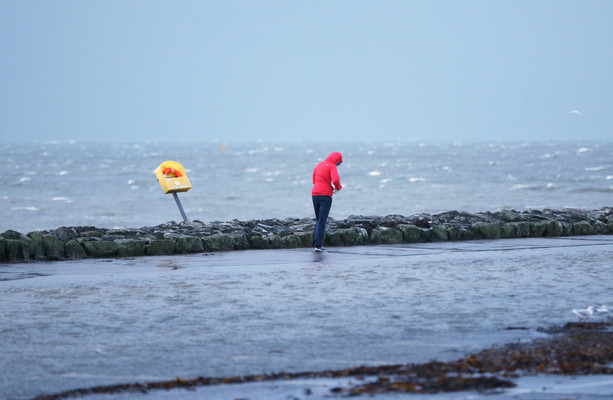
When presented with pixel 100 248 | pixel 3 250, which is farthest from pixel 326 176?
pixel 3 250

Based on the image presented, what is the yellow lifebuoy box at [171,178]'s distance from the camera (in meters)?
17.0

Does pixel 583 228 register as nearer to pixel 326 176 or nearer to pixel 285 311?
pixel 326 176

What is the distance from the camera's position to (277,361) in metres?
6.96

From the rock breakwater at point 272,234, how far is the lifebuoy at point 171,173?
96 cm

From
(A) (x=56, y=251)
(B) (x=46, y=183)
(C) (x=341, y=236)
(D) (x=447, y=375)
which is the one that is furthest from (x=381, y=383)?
(B) (x=46, y=183)

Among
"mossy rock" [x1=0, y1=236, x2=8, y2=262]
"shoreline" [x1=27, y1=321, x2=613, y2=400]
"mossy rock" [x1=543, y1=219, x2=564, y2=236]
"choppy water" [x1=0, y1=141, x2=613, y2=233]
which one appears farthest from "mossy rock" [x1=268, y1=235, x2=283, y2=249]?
"choppy water" [x1=0, y1=141, x2=613, y2=233]

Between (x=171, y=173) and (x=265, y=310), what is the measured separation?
834 centimetres

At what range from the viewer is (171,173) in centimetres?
1716

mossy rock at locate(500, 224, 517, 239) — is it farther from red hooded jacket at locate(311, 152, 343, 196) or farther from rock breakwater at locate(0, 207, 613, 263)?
red hooded jacket at locate(311, 152, 343, 196)

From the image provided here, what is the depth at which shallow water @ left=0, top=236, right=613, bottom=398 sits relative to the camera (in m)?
6.98

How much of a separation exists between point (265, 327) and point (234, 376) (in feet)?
5.73

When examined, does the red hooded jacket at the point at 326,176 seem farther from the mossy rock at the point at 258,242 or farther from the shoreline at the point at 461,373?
the shoreline at the point at 461,373

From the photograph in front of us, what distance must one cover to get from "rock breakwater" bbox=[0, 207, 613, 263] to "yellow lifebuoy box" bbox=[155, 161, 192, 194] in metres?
0.73

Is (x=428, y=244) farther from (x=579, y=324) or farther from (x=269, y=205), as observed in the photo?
(x=269, y=205)
